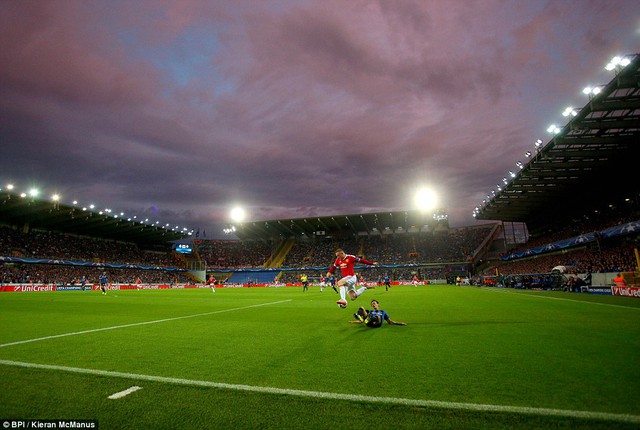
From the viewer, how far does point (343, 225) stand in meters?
77.4

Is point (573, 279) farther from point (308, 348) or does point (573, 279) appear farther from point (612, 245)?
point (308, 348)

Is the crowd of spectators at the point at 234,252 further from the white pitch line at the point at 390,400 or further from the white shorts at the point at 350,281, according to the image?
the white pitch line at the point at 390,400

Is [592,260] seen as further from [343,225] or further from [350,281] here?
[343,225]

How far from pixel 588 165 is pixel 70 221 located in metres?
73.7

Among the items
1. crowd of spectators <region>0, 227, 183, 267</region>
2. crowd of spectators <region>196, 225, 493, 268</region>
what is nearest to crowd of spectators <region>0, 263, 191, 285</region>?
crowd of spectators <region>0, 227, 183, 267</region>

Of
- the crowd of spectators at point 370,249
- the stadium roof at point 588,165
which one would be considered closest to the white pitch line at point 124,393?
the stadium roof at point 588,165

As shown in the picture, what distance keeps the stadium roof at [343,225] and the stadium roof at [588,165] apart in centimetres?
2191

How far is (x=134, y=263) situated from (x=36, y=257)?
1725 cm

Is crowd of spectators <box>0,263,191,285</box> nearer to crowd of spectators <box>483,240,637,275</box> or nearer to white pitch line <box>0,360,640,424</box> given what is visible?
white pitch line <box>0,360,640,424</box>

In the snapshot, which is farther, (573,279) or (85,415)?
(573,279)

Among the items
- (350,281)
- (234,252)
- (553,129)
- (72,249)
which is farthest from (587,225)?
(72,249)

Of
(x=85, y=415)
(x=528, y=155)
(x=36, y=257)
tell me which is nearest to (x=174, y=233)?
(x=36, y=257)

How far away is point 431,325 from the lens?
30.1ft

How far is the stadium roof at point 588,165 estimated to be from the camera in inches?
827
